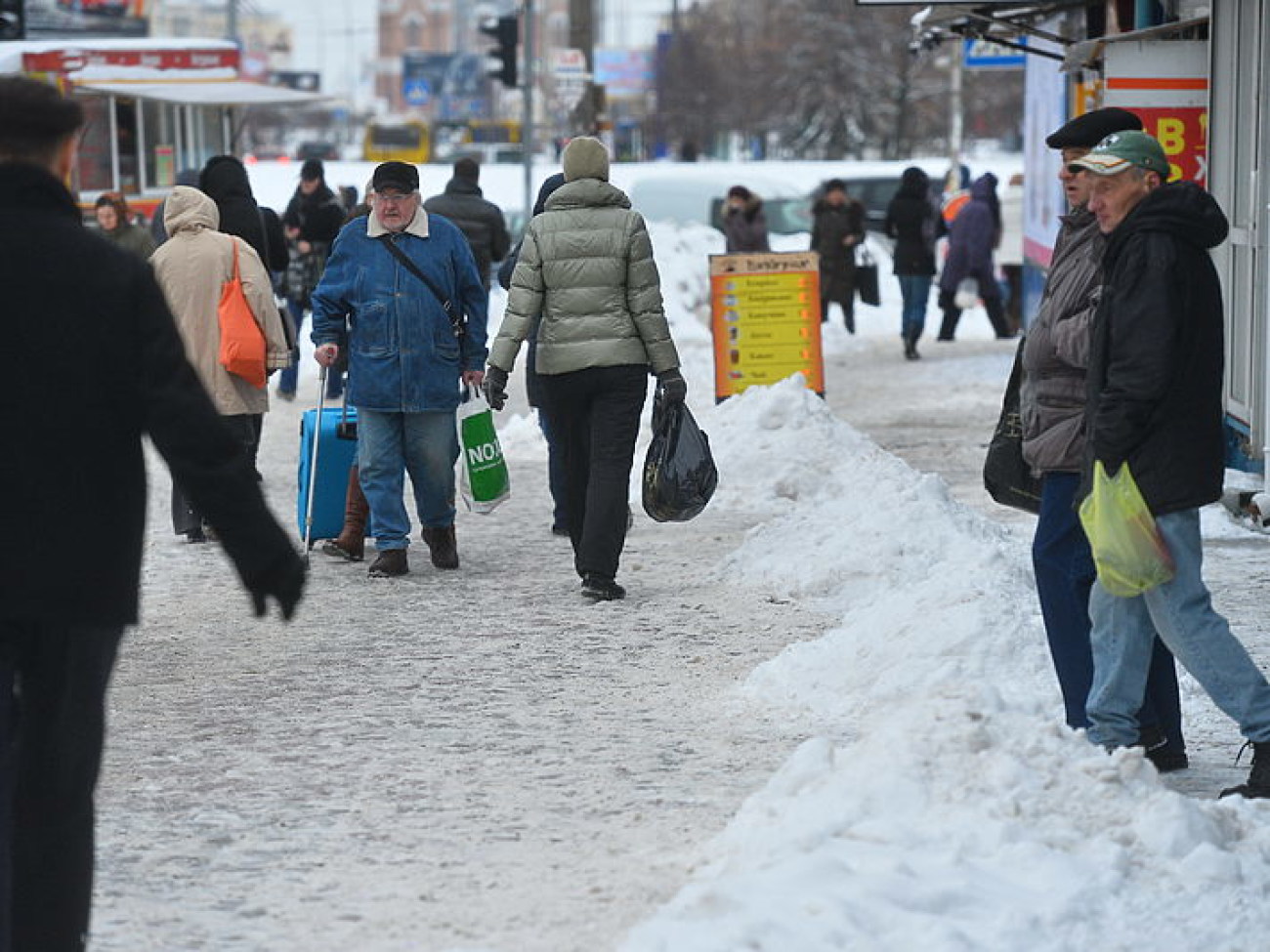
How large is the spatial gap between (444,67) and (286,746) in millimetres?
125357

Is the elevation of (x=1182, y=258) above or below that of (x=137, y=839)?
above

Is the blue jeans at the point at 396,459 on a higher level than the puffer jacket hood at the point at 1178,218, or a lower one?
lower

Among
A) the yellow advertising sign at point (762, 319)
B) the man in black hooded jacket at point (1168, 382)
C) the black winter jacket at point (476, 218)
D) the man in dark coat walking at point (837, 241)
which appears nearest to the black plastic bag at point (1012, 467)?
the man in black hooded jacket at point (1168, 382)

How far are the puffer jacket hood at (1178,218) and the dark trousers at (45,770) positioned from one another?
280 centimetres

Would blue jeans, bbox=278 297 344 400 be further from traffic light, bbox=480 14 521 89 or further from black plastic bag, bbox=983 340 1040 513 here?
black plastic bag, bbox=983 340 1040 513

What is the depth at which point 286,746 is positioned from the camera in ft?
22.0

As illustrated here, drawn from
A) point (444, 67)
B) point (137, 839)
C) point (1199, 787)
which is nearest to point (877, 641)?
point (1199, 787)

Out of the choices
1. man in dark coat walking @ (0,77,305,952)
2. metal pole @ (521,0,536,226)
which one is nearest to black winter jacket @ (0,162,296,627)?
man in dark coat walking @ (0,77,305,952)

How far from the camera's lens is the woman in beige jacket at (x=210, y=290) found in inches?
396

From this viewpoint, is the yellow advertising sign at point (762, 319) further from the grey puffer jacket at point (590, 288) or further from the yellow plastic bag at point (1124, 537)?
the yellow plastic bag at point (1124, 537)

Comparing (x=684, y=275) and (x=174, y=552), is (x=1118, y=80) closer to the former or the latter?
(x=174, y=552)

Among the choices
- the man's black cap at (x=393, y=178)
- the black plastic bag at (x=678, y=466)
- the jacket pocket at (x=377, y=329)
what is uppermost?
the man's black cap at (x=393, y=178)

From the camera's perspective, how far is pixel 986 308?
24.0 m

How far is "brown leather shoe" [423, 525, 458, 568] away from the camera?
9.98m
